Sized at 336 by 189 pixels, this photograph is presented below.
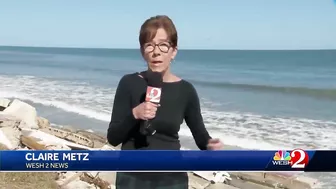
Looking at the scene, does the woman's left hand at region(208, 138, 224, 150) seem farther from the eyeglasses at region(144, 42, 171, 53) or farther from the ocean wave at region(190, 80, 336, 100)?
the ocean wave at region(190, 80, 336, 100)

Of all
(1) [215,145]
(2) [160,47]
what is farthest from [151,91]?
(1) [215,145]

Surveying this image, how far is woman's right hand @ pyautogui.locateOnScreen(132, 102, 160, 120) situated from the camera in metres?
1.98

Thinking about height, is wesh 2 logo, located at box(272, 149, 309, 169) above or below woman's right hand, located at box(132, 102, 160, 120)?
below

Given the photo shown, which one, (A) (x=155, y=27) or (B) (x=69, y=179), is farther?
(B) (x=69, y=179)

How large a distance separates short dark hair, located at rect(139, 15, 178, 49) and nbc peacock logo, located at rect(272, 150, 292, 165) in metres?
0.82

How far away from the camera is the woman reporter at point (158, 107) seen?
7.11ft

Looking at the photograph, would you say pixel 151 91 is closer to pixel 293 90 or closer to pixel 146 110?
pixel 146 110

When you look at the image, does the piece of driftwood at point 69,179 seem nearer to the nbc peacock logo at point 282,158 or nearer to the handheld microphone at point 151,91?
the handheld microphone at point 151,91

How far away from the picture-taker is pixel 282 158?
90.2 inches

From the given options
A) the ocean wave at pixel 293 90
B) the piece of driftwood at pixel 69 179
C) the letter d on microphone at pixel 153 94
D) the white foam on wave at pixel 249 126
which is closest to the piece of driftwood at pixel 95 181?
the piece of driftwood at pixel 69 179

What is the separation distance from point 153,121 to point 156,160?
0.21 metres

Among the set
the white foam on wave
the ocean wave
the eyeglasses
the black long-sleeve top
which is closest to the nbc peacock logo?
the black long-sleeve top

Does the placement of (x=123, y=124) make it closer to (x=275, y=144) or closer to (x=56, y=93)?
(x=275, y=144)

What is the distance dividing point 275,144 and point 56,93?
43.6ft
